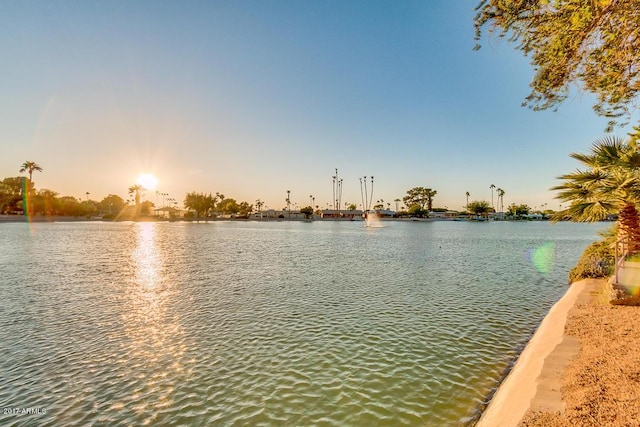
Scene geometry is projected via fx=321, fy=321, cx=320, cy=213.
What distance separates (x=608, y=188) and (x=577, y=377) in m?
10.1

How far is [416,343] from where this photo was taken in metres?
9.23

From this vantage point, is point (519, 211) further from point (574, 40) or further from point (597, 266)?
point (574, 40)

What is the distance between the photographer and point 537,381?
586 cm

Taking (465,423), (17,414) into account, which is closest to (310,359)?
(465,423)

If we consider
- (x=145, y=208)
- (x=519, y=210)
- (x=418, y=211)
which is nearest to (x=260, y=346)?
(x=418, y=211)

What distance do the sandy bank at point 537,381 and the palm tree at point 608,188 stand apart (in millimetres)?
6289

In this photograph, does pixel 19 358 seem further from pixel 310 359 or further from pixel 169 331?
pixel 310 359

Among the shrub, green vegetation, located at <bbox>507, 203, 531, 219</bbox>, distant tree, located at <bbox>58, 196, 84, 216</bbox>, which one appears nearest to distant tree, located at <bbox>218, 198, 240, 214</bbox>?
distant tree, located at <bbox>58, 196, 84, 216</bbox>

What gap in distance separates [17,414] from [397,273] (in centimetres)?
1817

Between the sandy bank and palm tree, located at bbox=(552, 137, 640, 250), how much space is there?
20.6 ft

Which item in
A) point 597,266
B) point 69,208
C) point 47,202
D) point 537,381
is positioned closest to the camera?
point 537,381

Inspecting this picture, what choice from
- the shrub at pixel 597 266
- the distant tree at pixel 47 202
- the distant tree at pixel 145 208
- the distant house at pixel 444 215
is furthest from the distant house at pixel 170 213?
the shrub at pixel 597 266

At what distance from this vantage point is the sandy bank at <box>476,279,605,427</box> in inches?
199

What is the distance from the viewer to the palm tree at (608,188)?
1164 centimetres
